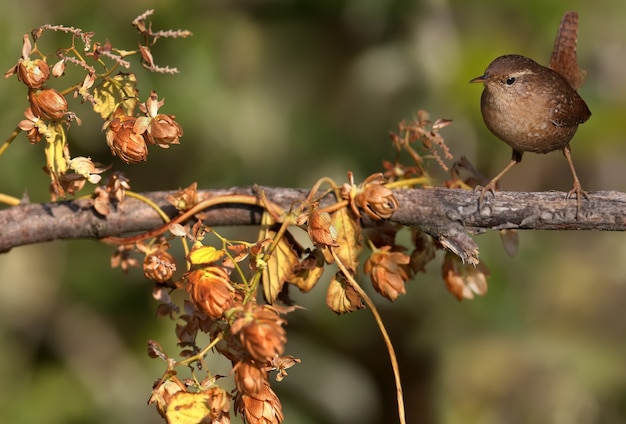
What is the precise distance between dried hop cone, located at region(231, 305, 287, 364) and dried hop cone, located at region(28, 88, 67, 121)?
2.00ft

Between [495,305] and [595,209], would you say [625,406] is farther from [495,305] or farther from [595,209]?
[595,209]

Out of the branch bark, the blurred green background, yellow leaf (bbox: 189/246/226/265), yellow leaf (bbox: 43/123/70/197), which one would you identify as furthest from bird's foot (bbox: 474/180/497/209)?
the blurred green background

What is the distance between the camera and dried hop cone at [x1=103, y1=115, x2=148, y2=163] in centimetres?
174

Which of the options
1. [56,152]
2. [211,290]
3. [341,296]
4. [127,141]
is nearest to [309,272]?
[341,296]

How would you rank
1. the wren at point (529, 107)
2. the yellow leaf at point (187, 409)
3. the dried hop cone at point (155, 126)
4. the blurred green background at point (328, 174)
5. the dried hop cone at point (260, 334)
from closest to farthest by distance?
the dried hop cone at point (260, 334)
the yellow leaf at point (187, 409)
the dried hop cone at point (155, 126)
the wren at point (529, 107)
the blurred green background at point (328, 174)

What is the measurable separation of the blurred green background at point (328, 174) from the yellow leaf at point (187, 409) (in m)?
1.98

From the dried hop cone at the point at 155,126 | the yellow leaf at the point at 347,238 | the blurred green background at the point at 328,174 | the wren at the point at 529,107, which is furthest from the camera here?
the blurred green background at the point at 328,174

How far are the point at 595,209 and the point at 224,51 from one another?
7.41 feet

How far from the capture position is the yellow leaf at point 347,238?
1948 mm

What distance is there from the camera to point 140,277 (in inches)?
146

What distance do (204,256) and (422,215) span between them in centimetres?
55

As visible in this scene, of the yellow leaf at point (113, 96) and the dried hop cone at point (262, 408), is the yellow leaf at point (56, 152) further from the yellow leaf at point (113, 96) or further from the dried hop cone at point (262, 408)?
the dried hop cone at point (262, 408)

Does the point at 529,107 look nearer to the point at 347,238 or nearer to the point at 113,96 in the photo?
the point at 347,238

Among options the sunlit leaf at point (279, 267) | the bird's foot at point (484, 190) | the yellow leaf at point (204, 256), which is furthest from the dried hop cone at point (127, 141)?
the bird's foot at point (484, 190)
